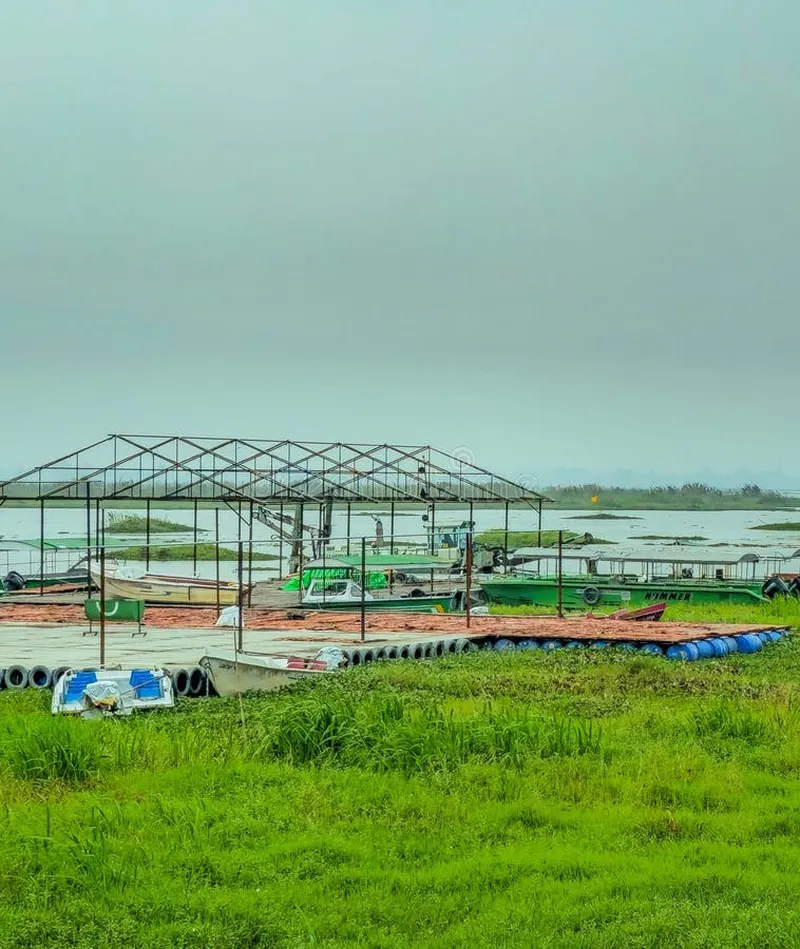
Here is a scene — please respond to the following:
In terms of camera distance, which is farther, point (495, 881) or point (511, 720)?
point (511, 720)

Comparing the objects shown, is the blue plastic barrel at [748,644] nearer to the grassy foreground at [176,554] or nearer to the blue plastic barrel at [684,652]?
the blue plastic barrel at [684,652]

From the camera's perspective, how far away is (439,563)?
36.9m

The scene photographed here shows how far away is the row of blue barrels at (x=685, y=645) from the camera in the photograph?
655 inches

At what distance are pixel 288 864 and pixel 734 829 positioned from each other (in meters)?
2.65

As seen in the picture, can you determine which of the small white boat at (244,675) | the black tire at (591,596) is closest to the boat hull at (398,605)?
the black tire at (591,596)

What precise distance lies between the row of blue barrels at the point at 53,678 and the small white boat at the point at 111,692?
669mm

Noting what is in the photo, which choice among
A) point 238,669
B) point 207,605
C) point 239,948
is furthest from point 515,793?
point 207,605

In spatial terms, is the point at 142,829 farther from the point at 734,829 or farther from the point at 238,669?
the point at 238,669

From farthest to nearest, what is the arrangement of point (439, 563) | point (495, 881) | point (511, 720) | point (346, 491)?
point (439, 563)
point (346, 491)
point (511, 720)
point (495, 881)

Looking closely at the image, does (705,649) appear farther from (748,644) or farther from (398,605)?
(398,605)

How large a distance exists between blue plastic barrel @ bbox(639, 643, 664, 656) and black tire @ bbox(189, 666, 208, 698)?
585cm

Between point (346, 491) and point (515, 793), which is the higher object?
point (346, 491)

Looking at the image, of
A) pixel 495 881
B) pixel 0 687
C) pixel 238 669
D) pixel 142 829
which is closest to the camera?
pixel 495 881

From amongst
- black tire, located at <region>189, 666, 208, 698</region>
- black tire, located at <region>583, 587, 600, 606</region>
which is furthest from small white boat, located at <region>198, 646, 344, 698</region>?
black tire, located at <region>583, 587, 600, 606</region>
